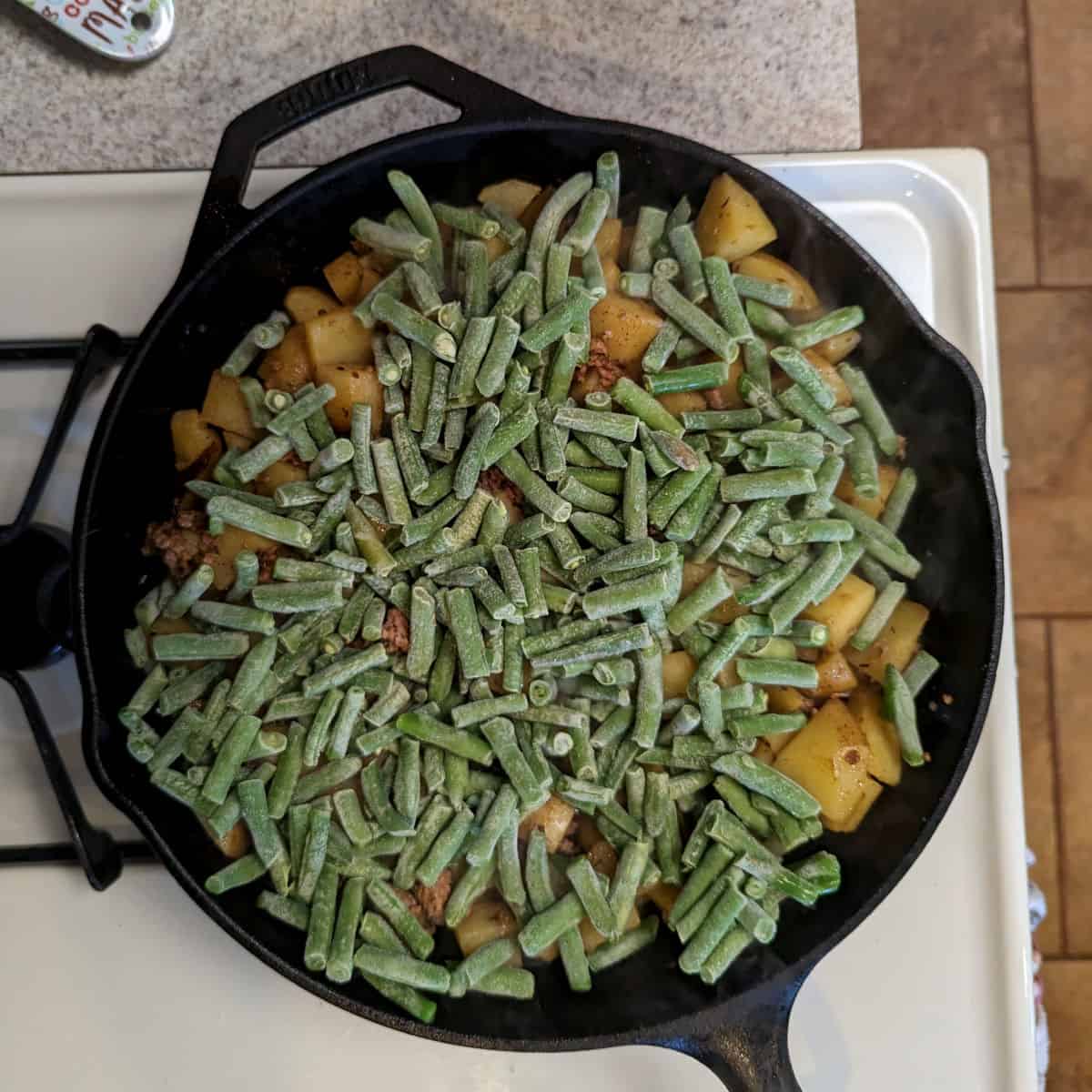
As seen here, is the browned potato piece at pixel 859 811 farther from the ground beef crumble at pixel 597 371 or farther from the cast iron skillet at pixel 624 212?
the ground beef crumble at pixel 597 371

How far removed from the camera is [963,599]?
0.93 meters

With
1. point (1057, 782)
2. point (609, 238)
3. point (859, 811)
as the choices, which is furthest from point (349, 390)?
point (1057, 782)

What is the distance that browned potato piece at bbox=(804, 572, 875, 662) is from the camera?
3.05 ft

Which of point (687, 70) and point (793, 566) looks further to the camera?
point (687, 70)

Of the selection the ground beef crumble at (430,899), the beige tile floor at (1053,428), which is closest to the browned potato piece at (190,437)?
the ground beef crumble at (430,899)

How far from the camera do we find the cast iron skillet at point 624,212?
2.75 feet

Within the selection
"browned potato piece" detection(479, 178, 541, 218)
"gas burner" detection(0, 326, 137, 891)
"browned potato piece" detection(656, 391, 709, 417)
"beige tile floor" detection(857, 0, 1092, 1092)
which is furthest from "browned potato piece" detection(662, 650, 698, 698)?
"beige tile floor" detection(857, 0, 1092, 1092)

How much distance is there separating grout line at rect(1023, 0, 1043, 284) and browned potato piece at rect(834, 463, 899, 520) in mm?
683

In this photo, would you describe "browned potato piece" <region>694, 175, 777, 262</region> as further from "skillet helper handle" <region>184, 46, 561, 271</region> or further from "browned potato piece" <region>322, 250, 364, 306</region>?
"browned potato piece" <region>322, 250, 364, 306</region>

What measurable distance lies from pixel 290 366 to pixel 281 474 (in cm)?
10

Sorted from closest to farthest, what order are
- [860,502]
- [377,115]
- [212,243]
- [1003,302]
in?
[212,243]
[860,502]
[377,115]
[1003,302]

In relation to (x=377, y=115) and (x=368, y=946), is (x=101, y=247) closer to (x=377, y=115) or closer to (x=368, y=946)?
(x=377, y=115)

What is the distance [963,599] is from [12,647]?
895 mm

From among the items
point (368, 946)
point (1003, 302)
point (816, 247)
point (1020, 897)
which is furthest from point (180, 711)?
point (1003, 302)
